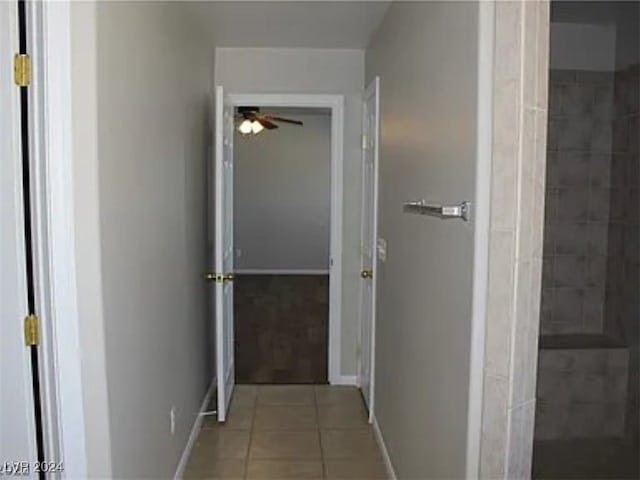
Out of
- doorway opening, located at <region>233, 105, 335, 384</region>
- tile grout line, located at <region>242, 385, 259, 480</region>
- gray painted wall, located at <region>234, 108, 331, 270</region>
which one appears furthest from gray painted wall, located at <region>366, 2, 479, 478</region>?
gray painted wall, located at <region>234, 108, 331, 270</region>

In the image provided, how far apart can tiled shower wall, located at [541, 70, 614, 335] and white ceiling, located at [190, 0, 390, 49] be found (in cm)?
117

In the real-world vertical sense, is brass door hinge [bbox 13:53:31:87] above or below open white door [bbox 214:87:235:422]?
above

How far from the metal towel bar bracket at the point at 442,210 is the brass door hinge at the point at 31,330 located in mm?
1270

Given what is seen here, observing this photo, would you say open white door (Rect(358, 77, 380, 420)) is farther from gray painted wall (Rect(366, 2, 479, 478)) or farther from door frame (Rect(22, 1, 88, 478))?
door frame (Rect(22, 1, 88, 478))

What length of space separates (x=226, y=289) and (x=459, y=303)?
2226 mm

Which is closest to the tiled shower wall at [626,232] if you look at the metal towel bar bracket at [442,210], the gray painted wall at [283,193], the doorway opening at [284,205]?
the metal towel bar bracket at [442,210]

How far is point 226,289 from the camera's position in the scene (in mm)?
3809

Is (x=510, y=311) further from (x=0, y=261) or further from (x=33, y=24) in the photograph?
(x=33, y=24)

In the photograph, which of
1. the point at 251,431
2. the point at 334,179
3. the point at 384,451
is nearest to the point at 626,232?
the point at 384,451

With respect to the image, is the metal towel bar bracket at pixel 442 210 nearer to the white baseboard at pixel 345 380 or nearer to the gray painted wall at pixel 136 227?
the gray painted wall at pixel 136 227

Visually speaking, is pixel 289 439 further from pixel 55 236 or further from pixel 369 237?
pixel 55 236

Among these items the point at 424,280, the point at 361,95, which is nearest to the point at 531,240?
the point at 424,280

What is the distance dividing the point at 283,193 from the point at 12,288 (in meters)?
7.63

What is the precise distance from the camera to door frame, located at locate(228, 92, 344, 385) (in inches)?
166
